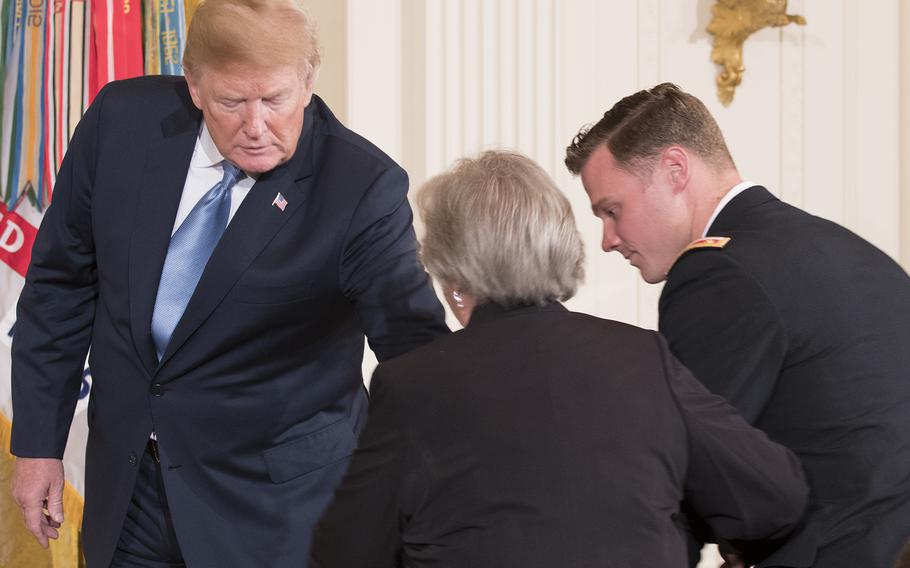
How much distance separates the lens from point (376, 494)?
1588mm

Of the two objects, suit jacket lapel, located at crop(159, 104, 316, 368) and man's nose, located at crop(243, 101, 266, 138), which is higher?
man's nose, located at crop(243, 101, 266, 138)

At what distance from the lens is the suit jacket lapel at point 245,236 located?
7.37ft

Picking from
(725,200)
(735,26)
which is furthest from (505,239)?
(735,26)

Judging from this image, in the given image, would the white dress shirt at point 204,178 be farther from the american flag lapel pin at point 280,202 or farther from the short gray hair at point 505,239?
the short gray hair at point 505,239

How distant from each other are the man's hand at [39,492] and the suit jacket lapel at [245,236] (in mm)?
420

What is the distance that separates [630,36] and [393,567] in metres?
3.08

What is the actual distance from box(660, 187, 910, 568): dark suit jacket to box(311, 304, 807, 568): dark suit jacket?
0.25 m

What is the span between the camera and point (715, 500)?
1.67 meters

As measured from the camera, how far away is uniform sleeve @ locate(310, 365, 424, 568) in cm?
157

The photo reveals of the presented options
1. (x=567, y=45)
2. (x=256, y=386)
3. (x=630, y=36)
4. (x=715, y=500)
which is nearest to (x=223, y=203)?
(x=256, y=386)

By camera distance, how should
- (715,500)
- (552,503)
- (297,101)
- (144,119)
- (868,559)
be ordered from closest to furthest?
1. (552,503)
2. (715,500)
3. (868,559)
4. (297,101)
5. (144,119)

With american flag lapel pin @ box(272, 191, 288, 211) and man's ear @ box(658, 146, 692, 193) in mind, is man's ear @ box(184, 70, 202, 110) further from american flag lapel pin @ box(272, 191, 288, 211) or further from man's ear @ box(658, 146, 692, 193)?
man's ear @ box(658, 146, 692, 193)

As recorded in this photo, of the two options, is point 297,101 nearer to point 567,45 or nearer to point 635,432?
point 635,432

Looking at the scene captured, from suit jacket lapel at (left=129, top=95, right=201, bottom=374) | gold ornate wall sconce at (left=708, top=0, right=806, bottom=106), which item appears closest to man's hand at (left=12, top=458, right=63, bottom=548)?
suit jacket lapel at (left=129, top=95, right=201, bottom=374)
